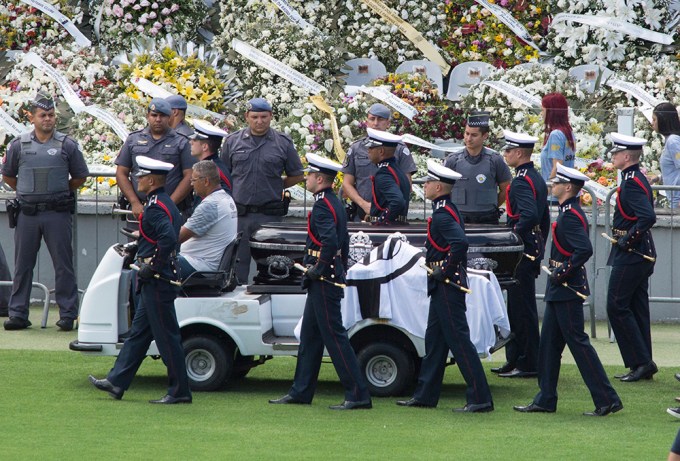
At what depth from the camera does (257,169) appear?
37.7 ft

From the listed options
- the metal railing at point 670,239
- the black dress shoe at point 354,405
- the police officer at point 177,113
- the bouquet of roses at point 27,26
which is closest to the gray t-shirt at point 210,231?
the black dress shoe at point 354,405

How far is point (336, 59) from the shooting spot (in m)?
17.5

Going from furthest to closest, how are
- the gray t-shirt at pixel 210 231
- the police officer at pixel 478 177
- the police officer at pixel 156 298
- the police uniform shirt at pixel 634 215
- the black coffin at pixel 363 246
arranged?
the police officer at pixel 478 177 → the police uniform shirt at pixel 634 215 → the black coffin at pixel 363 246 → the gray t-shirt at pixel 210 231 → the police officer at pixel 156 298

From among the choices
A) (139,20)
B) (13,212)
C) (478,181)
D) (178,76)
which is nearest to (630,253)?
(478,181)

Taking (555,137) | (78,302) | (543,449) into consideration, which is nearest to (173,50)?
(78,302)

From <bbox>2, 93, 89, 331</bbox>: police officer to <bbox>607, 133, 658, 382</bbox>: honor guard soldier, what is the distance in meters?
4.56

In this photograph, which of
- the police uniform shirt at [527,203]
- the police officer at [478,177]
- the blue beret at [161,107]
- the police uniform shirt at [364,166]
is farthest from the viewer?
the police uniform shirt at [364,166]

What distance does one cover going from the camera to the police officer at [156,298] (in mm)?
9156

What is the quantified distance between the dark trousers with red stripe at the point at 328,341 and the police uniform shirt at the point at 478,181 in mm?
2251

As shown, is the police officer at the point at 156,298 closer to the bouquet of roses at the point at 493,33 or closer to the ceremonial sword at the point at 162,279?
the ceremonial sword at the point at 162,279

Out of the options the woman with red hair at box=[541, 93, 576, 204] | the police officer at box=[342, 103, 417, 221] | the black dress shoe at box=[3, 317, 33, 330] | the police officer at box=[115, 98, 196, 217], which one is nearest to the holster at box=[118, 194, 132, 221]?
the police officer at box=[115, 98, 196, 217]

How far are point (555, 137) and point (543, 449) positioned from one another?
4.41 m

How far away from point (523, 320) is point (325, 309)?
6.74 ft

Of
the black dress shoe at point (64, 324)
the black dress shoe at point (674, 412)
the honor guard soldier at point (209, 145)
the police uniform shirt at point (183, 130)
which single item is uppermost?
the police uniform shirt at point (183, 130)
